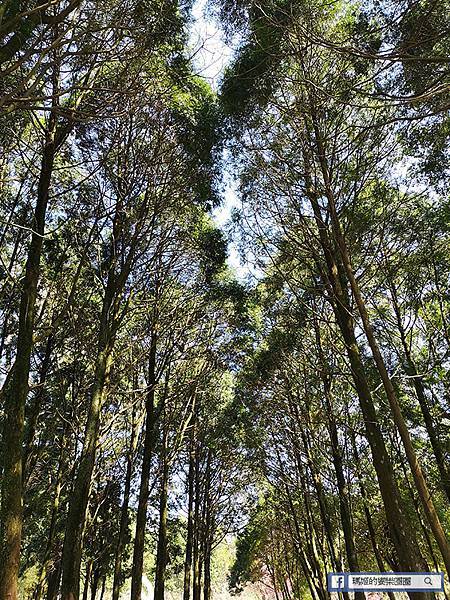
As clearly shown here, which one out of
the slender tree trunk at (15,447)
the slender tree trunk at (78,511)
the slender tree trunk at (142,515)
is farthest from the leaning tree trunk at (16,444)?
the slender tree trunk at (142,515)

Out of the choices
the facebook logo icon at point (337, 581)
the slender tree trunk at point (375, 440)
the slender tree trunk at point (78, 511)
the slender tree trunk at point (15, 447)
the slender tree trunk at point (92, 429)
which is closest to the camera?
the slender tree trunk at point (15, 447)

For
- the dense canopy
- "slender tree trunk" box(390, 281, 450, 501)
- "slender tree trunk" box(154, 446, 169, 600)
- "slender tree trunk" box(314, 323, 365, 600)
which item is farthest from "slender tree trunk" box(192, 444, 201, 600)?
"slender tree trunk" box(390, 281, 450, 501)

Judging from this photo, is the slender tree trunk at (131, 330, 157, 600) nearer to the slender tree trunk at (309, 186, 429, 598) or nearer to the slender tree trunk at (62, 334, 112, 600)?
the slender tree trunk at (62, 334, 112, 600)

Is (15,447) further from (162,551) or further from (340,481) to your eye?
(340,481)

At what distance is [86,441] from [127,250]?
346 cm

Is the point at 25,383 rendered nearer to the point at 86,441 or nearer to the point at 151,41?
the point at 86,441

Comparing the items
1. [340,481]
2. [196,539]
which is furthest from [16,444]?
[196,539]

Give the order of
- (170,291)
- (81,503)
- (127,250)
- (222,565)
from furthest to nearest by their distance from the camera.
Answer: (222,565) < (170,291) < (127,250) < (81,503)

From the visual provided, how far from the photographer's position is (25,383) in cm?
454

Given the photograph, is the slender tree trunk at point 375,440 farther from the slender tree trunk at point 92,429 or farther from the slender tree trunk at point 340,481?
the slender tree trunk at point 92,429

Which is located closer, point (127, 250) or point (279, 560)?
point (127, 250)

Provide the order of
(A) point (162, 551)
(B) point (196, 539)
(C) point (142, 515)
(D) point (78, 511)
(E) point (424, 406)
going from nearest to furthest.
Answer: (D) point (78, 511) → (C) point (142, 515) → (A) point (162, 551) → (E) point (424, 406) → (B) point (196, 539)

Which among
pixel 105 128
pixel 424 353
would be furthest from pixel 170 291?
pixel 424 353

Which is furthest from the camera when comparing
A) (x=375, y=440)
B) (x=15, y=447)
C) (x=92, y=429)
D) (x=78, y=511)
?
(x=92, y=429)
